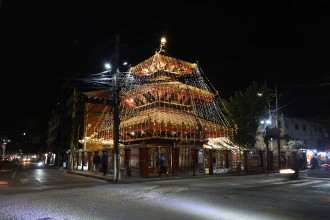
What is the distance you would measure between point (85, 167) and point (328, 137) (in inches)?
2030

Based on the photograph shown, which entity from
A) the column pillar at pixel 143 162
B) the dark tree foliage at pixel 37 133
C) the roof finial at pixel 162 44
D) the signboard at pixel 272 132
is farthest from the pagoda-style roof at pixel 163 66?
the dark tree foliage at pixel 37 133

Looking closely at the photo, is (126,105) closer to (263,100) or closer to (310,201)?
(263,100)

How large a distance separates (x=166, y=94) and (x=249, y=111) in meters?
9.05

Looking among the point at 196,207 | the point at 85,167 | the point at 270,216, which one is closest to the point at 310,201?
the point at 270,216

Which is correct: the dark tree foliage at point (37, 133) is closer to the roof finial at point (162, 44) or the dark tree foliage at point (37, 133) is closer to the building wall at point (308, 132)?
the roof finial at point (162, 44)

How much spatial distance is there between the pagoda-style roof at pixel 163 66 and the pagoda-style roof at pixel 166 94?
6.05 ft

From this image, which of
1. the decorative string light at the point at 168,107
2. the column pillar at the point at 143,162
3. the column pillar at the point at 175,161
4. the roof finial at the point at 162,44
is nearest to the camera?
the column pillar at the point at 143,162

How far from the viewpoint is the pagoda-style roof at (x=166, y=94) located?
24.1 m

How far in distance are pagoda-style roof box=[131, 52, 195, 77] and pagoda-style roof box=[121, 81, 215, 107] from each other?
6.05ft

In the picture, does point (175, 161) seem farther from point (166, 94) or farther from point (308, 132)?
point (308, 132)

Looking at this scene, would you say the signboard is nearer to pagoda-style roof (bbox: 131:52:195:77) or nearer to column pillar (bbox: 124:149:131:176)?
pagoda-style roof (bbox: 131:52:195:77)

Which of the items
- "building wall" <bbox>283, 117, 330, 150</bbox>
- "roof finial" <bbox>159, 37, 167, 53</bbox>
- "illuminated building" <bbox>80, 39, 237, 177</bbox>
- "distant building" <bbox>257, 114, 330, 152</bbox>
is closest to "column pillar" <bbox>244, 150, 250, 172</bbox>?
"illuminated building" <bbox>80, 39, 237, 177</bbox>

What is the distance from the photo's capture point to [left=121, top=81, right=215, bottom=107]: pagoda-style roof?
24.1 m

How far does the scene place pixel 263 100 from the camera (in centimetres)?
2627
